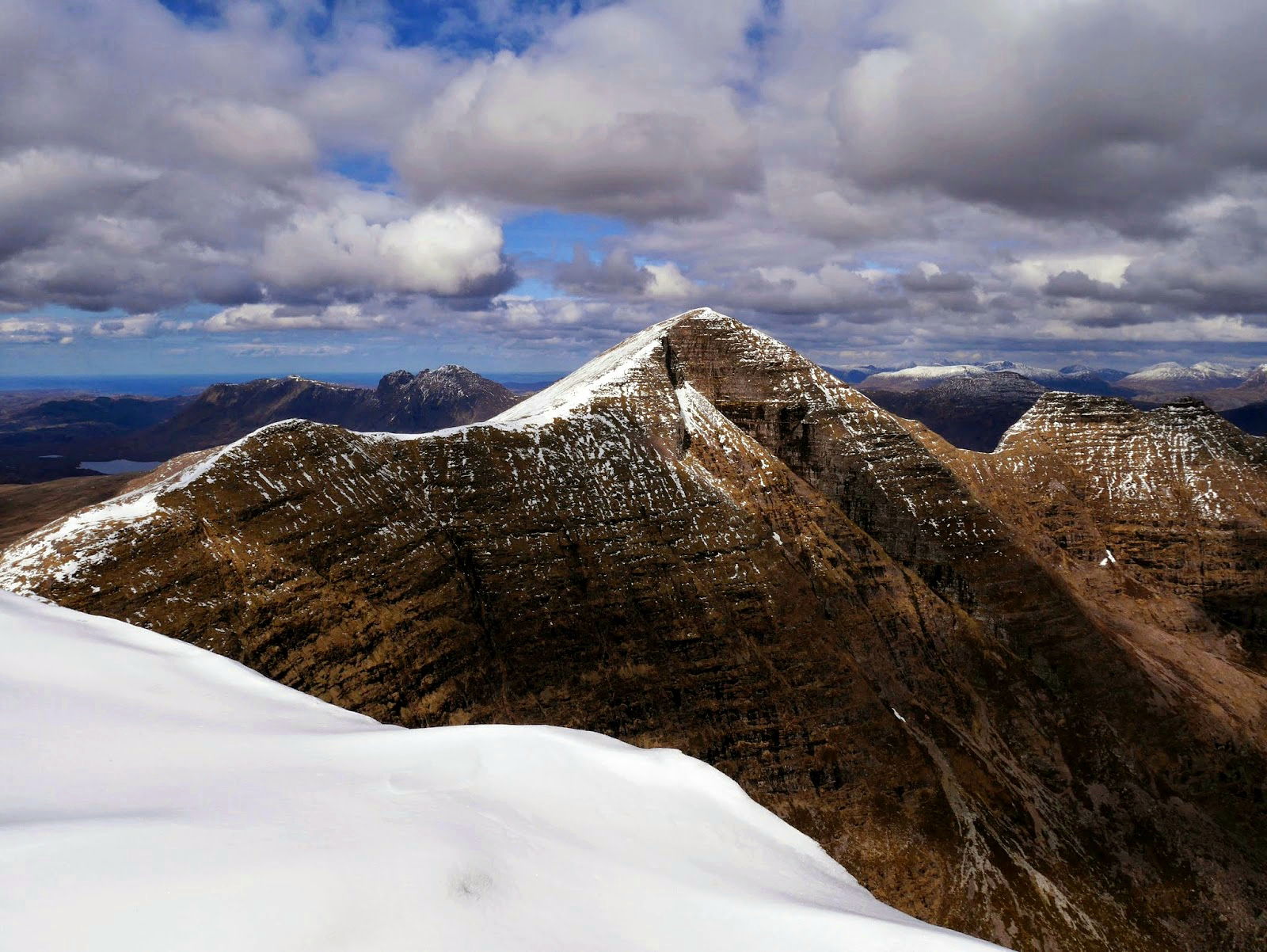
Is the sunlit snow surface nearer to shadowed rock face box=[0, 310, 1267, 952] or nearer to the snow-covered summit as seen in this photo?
shadowed rock face box=[0, 310, 1267, 952]

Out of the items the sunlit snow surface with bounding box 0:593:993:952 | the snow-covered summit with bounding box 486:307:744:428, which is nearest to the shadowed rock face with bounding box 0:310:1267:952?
the snow-covered summit with bounding box 486:307:744:428

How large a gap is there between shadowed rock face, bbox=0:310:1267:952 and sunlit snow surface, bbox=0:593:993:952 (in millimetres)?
27708

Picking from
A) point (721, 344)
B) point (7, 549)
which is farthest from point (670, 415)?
point (7, 549)

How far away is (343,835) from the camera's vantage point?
299 inches

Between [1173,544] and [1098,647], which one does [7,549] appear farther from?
[1173,544]

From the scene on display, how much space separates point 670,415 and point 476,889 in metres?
60.7

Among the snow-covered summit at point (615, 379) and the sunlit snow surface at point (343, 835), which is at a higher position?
the snow-covered summit at point (615, 379)

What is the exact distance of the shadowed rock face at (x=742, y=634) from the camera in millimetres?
38625

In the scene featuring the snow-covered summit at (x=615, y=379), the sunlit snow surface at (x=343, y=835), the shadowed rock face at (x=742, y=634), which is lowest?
the shadowed rock face at (x=742, y=634)

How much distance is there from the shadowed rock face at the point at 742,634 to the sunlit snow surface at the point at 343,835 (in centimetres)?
2771

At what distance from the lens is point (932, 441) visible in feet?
348

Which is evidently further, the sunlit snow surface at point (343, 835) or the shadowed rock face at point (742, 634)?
the shadowed rock face at point (742, 634)

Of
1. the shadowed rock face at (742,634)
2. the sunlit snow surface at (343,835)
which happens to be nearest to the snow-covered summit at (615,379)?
the shadowed rock face at (742,634)

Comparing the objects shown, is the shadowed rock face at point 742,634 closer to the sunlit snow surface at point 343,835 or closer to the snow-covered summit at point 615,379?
the snow-covered summit at point 615,379
